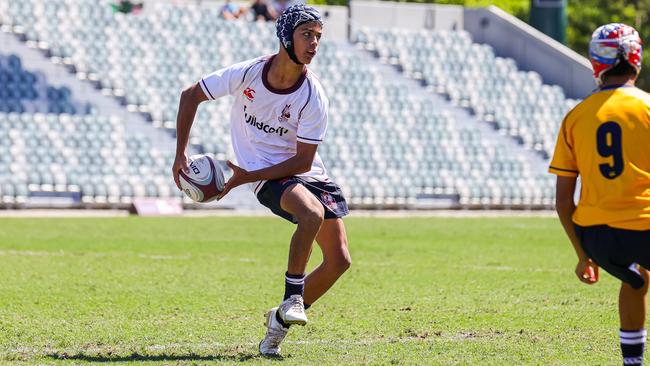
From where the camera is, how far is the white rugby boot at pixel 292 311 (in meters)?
6.93

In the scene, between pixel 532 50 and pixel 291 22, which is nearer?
pixel 291 22

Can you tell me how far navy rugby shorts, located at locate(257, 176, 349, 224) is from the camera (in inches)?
283

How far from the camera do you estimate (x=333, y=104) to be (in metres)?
28.7

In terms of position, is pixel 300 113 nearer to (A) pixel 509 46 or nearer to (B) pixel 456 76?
(B) pixel 456 76

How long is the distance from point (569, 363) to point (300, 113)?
2.27 metres

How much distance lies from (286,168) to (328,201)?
37cm

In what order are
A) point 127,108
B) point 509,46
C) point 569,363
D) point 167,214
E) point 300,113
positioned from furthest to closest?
1. point 509,46
2. point 127,108
3. point 167,214
4. point 300,113
5. point 569,363

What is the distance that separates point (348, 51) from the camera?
31906mm

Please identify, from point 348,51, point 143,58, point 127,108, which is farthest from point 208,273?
point 348,51

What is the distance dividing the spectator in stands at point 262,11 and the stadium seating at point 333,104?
859 millimetres

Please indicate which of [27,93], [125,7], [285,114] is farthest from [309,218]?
[125,7]

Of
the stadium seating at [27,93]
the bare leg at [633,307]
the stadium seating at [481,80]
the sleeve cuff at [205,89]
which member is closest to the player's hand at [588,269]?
the bare leg at [633,307]

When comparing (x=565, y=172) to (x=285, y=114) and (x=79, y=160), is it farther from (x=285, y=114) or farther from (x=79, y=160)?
(x=79, y=160)

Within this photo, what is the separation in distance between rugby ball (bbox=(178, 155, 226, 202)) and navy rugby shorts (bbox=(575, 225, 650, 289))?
253cm
